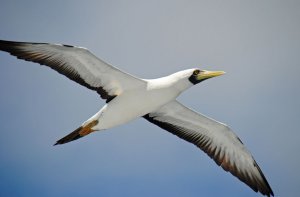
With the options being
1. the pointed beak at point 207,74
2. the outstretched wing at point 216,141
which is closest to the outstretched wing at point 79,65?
the pointed beak at point 207,74

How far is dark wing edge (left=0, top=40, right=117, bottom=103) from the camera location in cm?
1153

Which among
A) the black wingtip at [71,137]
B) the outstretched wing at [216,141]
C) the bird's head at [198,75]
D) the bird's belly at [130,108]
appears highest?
the bird's head at [198,75]

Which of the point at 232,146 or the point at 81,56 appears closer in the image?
the point at 81,56

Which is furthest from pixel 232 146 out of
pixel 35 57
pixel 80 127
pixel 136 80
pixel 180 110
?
pixel 35 57

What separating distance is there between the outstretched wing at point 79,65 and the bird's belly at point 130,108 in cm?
36

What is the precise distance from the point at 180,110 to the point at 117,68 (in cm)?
236

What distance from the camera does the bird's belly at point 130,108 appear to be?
11891 mm

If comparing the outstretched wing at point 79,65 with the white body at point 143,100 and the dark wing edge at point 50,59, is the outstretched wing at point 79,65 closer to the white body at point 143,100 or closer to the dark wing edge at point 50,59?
the dark wing edge at point 50,59

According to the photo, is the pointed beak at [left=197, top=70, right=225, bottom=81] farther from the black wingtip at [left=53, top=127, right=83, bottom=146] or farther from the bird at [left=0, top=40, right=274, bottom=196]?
the black wingtip at [left=53, top=127, right=83, bottom=146]

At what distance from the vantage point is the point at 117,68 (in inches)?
468

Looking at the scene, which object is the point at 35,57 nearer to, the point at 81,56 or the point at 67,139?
the point at 81,56

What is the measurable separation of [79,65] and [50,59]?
29.0 inches

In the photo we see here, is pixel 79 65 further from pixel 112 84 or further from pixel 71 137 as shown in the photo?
pixel 71 137

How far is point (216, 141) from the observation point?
1352 cm
